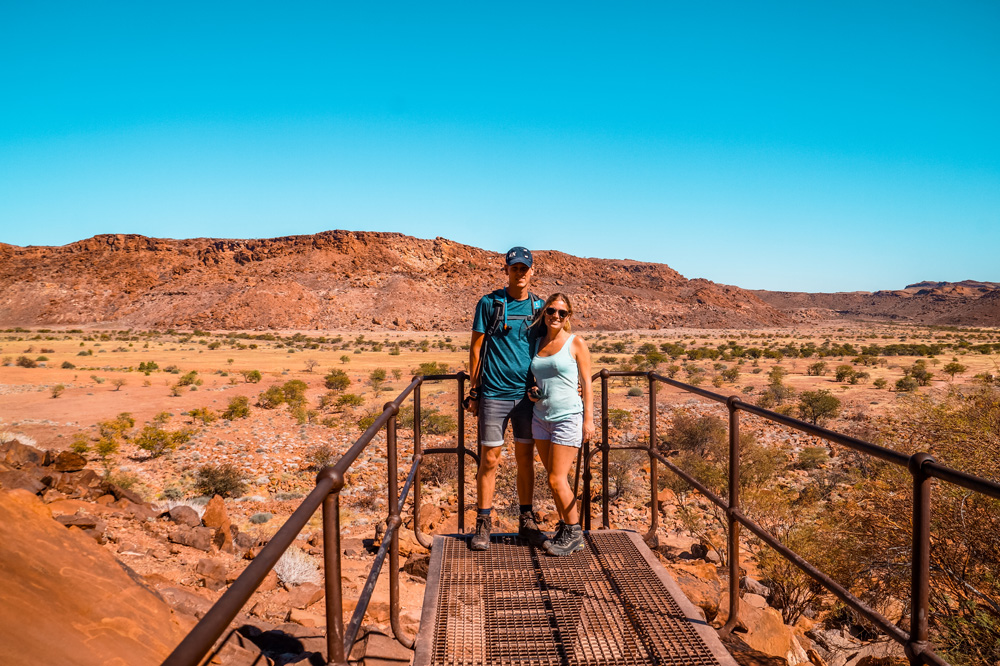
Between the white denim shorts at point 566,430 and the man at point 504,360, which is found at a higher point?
the man at point 504,360

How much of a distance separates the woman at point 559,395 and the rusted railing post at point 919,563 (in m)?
2.13

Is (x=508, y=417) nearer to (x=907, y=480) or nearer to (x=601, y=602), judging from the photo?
(x=601, y=602)

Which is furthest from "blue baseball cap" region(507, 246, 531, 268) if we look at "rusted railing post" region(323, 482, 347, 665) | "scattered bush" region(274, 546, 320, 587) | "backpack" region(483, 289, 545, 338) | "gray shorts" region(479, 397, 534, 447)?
"scattered bush" region(274, 546, 320, 587)

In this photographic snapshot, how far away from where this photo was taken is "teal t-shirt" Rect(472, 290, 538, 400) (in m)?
4.04

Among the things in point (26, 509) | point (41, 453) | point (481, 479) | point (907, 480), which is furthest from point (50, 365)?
point (907, 480)

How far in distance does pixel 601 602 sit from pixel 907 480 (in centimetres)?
401

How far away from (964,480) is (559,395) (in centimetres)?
238

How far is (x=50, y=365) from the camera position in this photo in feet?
86.0

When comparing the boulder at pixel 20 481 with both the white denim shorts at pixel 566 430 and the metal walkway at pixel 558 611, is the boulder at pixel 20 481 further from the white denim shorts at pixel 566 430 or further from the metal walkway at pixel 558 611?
the white denim shorts at pixel 566 430

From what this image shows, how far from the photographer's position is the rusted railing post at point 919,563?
1.88 m

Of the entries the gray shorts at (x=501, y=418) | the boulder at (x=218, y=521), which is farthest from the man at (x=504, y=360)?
the boulder at (x=218, y=521)

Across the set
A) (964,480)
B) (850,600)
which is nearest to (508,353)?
(850,600)

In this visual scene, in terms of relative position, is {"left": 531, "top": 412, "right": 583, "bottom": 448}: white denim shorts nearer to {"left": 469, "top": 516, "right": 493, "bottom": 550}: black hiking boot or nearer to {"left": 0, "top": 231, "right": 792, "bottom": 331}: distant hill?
{"left": 469, "top": 516, "right": 493, "bottom": 550}: black hiking boot

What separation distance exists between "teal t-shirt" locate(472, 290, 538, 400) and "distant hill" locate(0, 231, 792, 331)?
72.7m
